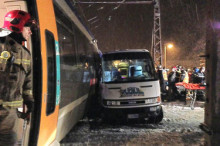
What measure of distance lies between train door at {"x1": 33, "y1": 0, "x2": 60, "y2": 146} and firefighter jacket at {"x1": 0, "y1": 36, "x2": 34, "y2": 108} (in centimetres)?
43

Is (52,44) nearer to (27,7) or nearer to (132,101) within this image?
(27,7)

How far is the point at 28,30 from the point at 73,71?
2756mm

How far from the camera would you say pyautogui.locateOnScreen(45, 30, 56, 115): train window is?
12.1 feet

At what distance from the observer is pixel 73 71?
5.76 meters

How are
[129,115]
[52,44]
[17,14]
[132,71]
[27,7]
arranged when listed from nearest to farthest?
[17,14] → [27,7] → [52,44] → [129,115] → [132,71]

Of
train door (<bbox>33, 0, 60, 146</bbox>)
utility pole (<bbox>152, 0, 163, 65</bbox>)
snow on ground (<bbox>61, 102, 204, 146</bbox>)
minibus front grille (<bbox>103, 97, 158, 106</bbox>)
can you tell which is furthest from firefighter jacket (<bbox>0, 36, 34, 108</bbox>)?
utility pole (<bbox>152, 0, 163, 65</bbox>)

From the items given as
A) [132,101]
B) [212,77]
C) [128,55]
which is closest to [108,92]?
[132,101]

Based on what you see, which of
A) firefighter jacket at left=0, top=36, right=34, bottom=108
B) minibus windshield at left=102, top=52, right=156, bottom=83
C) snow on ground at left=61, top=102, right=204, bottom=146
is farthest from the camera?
minibus windshield at left=102, top=52, right=156, bottom=83

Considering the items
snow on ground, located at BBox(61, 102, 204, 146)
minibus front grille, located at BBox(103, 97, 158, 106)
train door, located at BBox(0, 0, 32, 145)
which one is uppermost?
train door, located at BBox(0, 0, 32, 145)

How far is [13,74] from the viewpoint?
279cm

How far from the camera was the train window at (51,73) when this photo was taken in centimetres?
369

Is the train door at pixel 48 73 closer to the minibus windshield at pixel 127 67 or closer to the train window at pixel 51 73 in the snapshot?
the train window at pixel 51 73

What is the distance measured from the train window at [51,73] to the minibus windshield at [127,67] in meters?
4.50

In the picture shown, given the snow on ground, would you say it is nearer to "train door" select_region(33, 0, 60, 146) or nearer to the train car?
the train car
